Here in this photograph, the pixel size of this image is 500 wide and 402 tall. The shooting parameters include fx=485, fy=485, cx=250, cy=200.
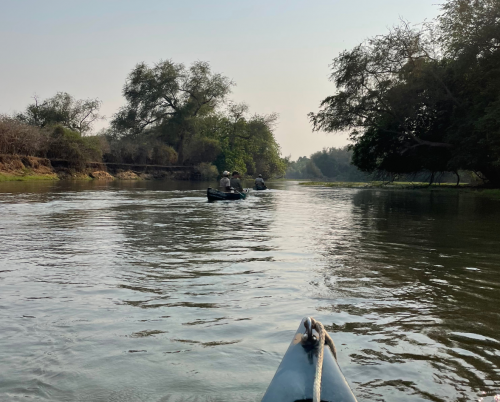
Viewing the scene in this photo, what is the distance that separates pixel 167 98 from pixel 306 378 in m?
69.2

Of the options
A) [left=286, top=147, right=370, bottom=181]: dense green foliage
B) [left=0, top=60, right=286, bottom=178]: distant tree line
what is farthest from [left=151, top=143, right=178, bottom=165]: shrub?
[left=286, top=147, right=370, bottom=181]: dense green foliage

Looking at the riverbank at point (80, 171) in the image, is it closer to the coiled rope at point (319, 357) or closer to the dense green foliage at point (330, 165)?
the coiled rope at point (319, 357)

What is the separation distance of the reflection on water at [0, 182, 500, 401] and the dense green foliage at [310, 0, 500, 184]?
19.7 metres

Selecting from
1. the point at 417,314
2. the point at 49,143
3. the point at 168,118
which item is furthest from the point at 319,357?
the point at 168,118

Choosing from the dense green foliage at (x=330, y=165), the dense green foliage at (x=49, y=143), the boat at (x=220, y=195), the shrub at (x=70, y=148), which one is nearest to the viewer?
the boat at (x=220, y=195)

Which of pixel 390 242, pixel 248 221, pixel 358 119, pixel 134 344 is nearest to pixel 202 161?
pixel 358 119

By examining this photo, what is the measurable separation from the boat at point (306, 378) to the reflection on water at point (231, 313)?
2.74 ft

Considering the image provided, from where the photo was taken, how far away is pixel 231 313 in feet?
17.0

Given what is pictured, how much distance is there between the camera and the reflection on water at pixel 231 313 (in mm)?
3555

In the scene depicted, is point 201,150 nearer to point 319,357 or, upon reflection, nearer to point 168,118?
point 168,118

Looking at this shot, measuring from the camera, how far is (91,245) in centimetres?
977

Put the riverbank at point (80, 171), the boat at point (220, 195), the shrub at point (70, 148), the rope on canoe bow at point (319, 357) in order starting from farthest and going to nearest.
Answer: the shrub at point (70, 148) → the riverbank at point (80, 171) → the boat at point (220, 195) → the rope on canoe bow at point (319, 357)

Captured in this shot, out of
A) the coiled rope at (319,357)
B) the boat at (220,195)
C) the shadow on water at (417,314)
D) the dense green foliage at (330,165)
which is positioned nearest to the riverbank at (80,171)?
the boat at (220,195)

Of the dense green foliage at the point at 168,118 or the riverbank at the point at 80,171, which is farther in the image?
the dense green foliage at the point at 168,118
